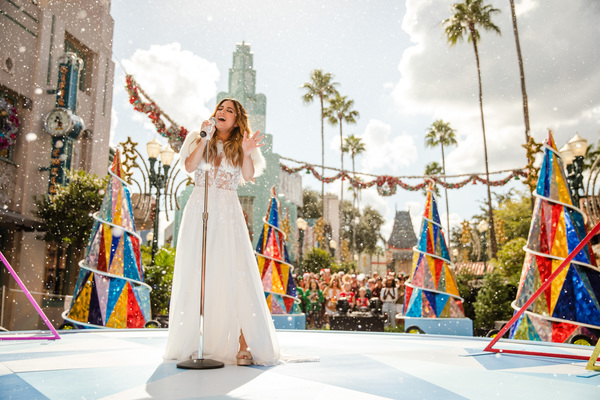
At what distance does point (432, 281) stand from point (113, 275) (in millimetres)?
5666

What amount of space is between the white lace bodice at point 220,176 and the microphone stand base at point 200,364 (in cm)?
128

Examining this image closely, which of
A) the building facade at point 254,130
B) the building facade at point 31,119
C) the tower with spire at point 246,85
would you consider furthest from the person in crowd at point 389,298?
the tower with spire at point 246,85

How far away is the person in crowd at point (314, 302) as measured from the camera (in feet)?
42.1

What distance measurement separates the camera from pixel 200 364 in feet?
10.1

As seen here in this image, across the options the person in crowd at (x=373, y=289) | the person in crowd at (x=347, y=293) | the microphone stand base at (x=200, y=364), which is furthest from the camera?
the person in crowd at (x=373, y=289)

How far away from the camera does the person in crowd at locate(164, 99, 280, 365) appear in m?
3.37

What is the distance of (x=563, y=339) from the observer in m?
5.57

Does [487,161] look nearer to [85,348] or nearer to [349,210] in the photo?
[85,348]

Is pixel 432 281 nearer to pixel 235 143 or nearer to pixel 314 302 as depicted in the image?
pixel 314 302

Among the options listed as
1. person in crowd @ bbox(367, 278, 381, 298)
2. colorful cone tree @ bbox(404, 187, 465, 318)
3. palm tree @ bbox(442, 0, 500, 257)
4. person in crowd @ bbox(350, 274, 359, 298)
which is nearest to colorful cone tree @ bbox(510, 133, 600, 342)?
colorful cone tree @ bbox(404, 187, 465, 318)

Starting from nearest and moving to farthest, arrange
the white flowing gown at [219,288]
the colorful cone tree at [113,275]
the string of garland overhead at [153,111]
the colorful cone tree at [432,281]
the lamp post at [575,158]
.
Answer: the white flowing gown at [219,288] → the colorful cone tree at [113,275] → the colorful cone tree at [432,281] → the lamp post at [575,158] → the string of garland overhead at [153,111]

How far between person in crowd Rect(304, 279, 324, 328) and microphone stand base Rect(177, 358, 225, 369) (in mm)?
9730

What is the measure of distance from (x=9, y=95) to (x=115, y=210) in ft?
29.7

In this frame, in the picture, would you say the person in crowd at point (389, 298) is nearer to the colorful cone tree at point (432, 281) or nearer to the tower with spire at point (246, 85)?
the colorful cone tree at point (432, 281)
